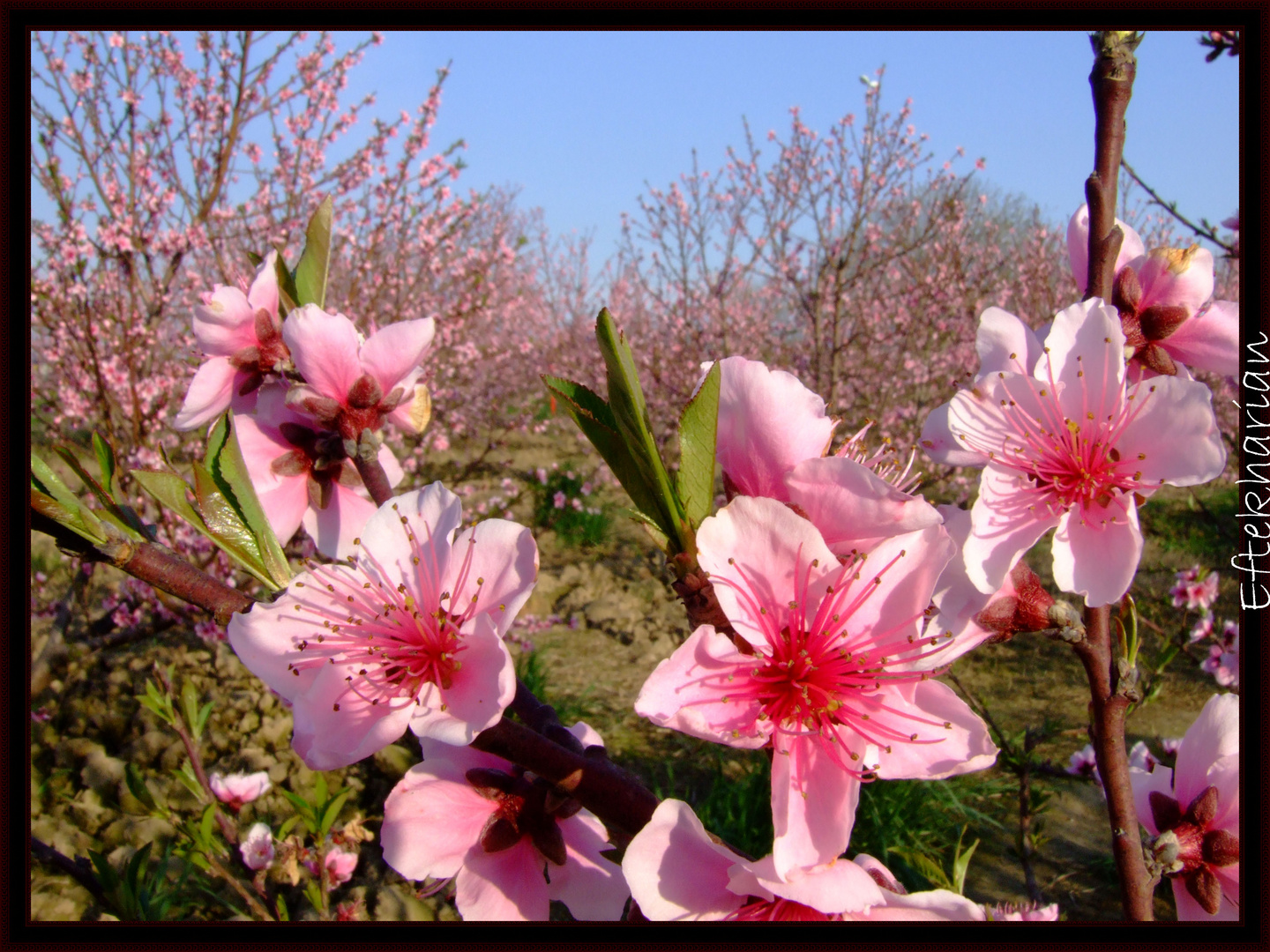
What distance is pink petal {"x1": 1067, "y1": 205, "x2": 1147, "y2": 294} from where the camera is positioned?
976 mm

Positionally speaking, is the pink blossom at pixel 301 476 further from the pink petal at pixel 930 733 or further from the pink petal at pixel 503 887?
the pink petal at pixel 930 733

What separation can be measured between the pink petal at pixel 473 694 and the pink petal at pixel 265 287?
580mm

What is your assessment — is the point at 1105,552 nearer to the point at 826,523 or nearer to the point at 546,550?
the point at 826,523

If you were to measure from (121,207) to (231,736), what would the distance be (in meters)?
2.82

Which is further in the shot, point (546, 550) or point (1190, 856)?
point (546, 550)

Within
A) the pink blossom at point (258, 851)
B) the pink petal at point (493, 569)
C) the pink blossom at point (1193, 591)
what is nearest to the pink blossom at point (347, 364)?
the pink petal at point (493, 569)

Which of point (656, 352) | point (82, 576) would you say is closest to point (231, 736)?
point (82, 576)

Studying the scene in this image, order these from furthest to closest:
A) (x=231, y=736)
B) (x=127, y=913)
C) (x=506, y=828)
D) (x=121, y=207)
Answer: (x=121, y=207) → (x=231, y=736) → (x=127, y=913) → (x=506, y=828)

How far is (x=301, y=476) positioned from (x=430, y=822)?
18.9 inches

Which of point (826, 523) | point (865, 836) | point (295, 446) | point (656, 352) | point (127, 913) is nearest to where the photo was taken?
point (826, 523)

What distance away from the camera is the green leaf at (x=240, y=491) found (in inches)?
29.1

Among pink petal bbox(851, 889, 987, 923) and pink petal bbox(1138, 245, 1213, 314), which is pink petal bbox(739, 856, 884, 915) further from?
pink petal bbox(1138, 245, 1213, 314)

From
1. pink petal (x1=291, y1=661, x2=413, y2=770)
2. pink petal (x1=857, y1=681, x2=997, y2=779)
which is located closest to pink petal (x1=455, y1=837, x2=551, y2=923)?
pink petal (x1=291, y1=661, x2=413, y2=770)

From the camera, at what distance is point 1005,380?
88cm
